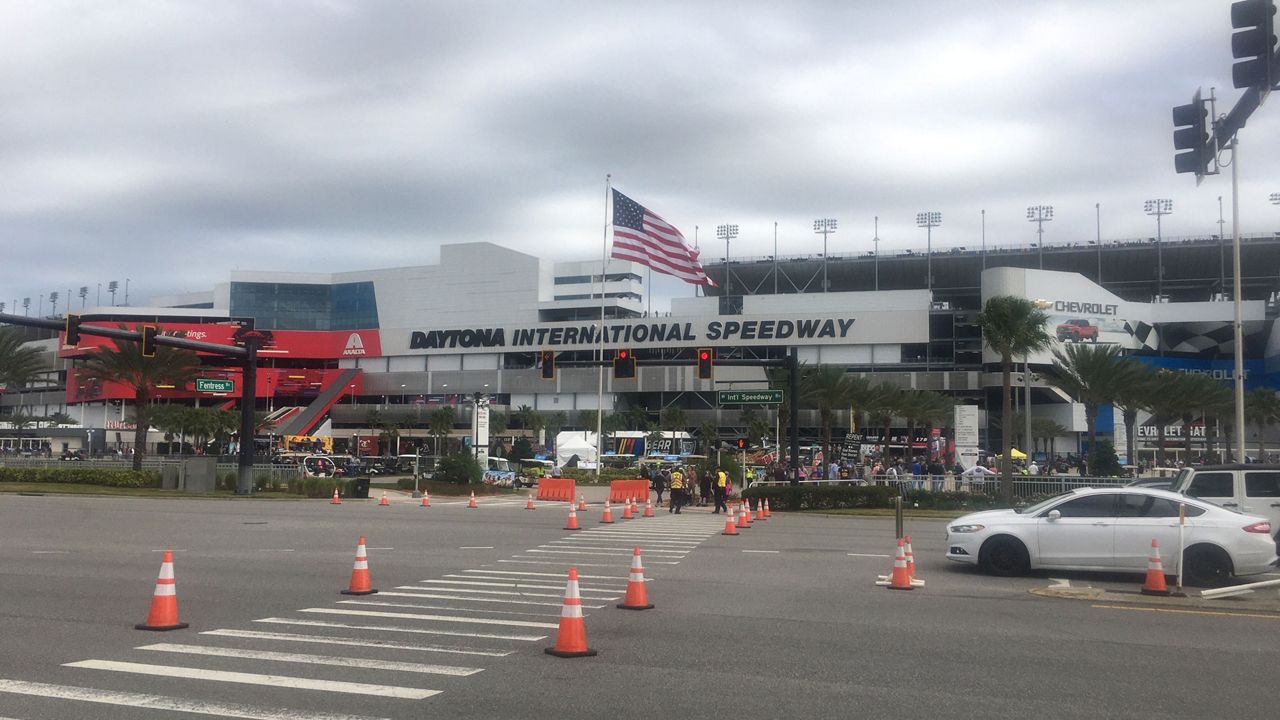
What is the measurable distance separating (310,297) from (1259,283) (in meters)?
92.4

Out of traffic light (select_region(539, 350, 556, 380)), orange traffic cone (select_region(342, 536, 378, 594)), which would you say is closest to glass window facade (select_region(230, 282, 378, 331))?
traffic light (select_region(539, 350, 556, 380))

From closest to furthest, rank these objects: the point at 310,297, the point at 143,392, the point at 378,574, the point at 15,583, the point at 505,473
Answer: the point at 15,583, the point at 378,574, the point at 143,392, the point at 505,473, the point at 310,297

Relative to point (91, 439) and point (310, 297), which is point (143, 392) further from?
point (310, 297)

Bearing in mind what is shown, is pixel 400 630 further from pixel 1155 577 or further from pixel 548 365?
pixel 548 365

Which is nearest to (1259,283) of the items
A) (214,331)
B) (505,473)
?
(505,473)

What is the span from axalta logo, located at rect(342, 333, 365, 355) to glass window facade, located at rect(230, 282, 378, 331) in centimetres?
176

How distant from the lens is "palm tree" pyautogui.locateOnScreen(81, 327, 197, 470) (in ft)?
167

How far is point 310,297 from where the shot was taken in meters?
110

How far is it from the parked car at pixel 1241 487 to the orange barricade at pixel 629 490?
23.2 meters

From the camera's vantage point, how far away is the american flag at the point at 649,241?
44656 mm

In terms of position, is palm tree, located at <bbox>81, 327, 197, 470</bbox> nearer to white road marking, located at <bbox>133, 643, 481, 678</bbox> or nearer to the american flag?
the american flag

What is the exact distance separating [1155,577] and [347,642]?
1073 cm

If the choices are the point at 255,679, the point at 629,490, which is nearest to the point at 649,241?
the point at 629,490

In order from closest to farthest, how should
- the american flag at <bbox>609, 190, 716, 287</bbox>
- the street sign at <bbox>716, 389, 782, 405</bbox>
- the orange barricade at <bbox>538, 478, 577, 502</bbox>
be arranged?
the street sign at <bbox>716, 389, 782, 405</bbox>, the orange barricade at <bbox>538, 478, 577, 502</bbox>, the american flag at <bbox>609, 190, 716, 287</bbox>
